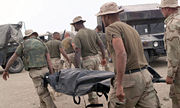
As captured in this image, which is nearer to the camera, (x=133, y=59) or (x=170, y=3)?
(x=133, y=59)

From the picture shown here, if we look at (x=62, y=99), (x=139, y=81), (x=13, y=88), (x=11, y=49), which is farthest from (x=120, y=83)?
(x=11, y=49)

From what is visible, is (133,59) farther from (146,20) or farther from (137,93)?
(146,20)

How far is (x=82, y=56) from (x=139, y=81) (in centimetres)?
271

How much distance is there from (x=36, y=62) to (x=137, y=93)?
2655 mm

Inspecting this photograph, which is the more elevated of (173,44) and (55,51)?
(173,44)

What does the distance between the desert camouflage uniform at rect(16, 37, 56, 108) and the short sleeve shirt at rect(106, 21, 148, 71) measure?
243 cm

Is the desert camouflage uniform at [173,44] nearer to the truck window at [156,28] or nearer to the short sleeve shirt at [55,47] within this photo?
the short sleeve shirt at [55,47]

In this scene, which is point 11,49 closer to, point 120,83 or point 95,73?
point 95,73

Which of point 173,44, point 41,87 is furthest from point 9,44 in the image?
point 173,44

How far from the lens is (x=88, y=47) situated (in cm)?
555

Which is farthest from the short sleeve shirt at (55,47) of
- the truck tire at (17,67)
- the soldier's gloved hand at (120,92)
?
the truck tire at (17,67)

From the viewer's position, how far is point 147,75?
3.15 meters

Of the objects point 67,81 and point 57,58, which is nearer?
point 67,81

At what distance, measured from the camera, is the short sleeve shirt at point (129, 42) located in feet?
9.61
